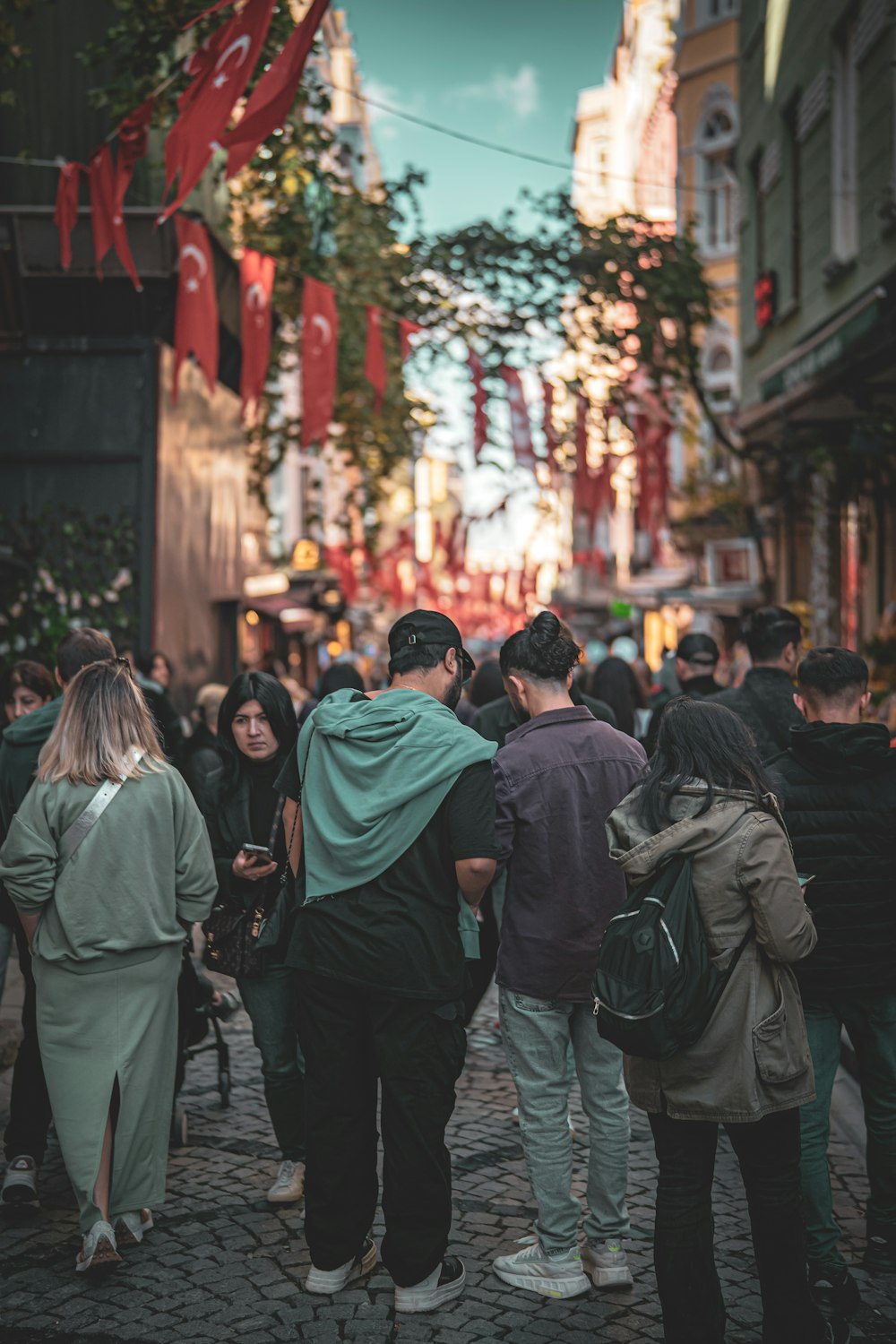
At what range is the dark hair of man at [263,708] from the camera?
211 inches

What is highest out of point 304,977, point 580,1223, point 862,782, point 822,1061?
point 862,782

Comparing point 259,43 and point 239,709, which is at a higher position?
point 259,43

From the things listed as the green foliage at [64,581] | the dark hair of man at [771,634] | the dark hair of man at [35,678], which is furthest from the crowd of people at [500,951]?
the green foliage at [64,581]

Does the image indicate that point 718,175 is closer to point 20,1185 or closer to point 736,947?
point 20,1185

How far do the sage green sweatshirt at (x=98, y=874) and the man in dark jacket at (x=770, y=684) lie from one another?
252cm

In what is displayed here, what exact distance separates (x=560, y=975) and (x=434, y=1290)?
1.01 meters

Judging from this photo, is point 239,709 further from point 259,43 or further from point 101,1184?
point 259,43

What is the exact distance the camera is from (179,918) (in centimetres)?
494

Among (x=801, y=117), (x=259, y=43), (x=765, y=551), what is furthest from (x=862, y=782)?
(x=765, y=551)

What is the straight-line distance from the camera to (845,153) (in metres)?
15.2

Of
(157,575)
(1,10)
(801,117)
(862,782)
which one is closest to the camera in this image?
(862,782)

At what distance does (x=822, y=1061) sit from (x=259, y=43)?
616 centimetres

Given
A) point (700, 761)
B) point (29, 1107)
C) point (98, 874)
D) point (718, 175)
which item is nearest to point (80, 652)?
point (98, 874)

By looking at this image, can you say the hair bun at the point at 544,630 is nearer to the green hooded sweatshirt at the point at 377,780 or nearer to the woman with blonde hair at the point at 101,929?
the green hooded sweatshirt at the point at 377,780
